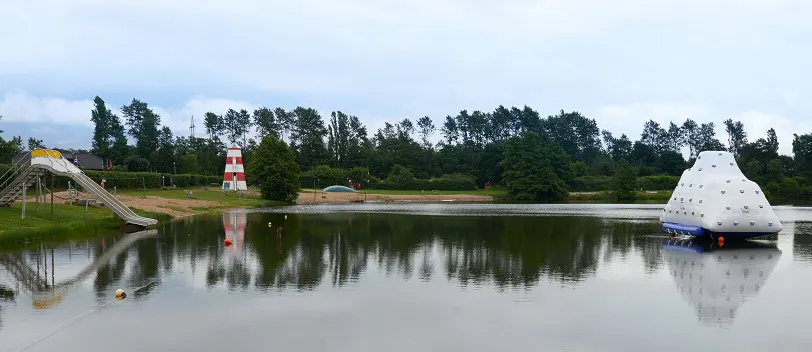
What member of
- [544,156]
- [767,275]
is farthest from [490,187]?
[767,275]

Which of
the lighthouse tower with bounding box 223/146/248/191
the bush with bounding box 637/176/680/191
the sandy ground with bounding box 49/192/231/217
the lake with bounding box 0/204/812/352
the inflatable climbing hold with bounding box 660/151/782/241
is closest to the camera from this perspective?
the lake with bounding box 0/204/812/352

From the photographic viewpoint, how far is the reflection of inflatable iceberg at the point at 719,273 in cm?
1911

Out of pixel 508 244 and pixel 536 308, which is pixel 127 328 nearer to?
pixel 536 308

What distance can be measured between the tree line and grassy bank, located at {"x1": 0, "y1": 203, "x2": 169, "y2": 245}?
75318 mm

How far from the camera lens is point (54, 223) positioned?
124 feet

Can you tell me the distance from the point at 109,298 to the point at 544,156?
373 feet

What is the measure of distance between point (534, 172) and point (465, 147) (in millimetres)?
48310

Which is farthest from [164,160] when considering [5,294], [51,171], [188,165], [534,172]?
[5,294]

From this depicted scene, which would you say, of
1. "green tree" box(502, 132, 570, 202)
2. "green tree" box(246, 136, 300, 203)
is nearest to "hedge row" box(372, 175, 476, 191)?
"green tree" box(502, 132, 570, 202)

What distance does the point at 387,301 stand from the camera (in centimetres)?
1917

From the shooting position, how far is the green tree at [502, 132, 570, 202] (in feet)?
397

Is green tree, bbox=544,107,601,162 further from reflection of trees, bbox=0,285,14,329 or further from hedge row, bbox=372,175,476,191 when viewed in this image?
reflection of trees, bbox=0,285,14,329

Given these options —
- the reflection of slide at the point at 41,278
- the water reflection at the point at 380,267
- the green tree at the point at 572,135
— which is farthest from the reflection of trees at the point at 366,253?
the green tree at the point at 572,135

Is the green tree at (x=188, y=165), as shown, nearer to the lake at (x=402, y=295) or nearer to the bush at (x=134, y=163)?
the bush at (x=134, y=163)
